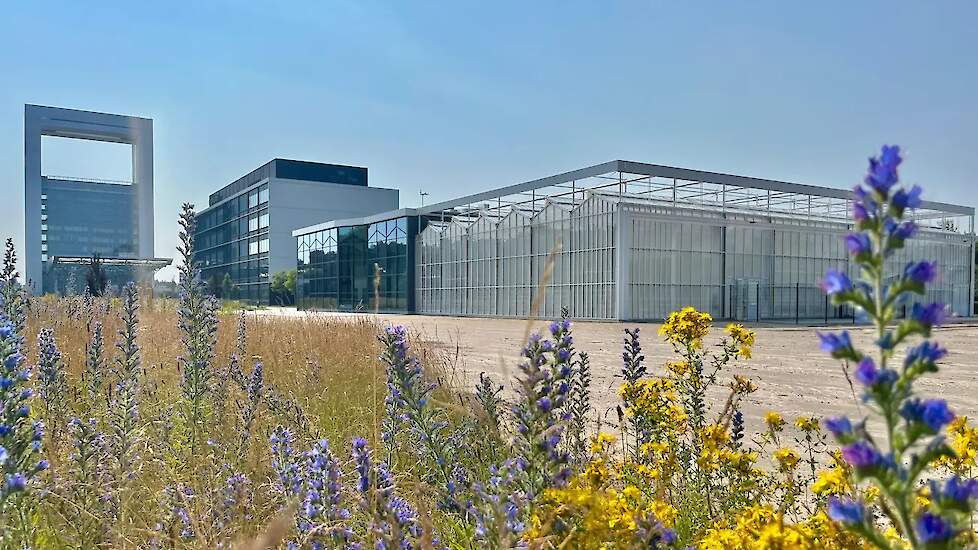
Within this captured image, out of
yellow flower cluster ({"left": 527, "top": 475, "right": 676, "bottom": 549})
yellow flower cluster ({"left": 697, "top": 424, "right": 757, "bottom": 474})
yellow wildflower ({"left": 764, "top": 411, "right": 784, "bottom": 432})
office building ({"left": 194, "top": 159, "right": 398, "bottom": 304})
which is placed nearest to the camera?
yellow flower cluster ({"left": 527, "top": 475, "right": 676, "bottom": 549})

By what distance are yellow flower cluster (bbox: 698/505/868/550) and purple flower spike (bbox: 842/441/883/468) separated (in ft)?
2.66

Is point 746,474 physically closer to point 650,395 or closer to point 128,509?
point 650,395

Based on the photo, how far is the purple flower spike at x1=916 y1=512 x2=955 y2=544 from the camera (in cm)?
91

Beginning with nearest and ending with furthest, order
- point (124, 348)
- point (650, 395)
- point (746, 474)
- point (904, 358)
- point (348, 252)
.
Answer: point (904, 358) < point (746, 474) < point (650, 395) < point (124, 348) < point (348, 252)

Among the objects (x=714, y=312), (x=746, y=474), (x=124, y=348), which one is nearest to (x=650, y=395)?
(x=746, y=474)

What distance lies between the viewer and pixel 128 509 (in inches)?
138

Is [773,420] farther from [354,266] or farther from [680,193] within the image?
[354,266]

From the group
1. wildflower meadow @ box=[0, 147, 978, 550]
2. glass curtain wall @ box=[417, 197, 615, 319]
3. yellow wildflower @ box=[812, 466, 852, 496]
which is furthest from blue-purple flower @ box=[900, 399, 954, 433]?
glass curtain wall @ box=[417, 197, 615, 319]

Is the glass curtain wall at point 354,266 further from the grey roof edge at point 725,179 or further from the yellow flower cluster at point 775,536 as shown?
the yellow flower cluster at point 775,536

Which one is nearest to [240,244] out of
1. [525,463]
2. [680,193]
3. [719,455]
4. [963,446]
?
[680,193]

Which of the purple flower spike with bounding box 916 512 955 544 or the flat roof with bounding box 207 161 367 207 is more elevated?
the flat roof with bounding box 207 161 367 207

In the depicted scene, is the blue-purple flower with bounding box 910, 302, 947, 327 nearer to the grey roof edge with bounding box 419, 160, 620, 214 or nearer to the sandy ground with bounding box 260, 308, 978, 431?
the sandy ground with bounding box 260, 308, 978, 431

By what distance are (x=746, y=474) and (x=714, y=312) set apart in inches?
1276

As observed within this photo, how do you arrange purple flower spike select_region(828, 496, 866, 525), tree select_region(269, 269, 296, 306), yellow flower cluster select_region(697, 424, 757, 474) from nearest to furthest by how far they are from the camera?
purple flower spike select_region(828, 496, 866, 525)
yellow flower cluster select_region(697, 424, 757, 474)
tree select_region(269, 269, 296, 306)
